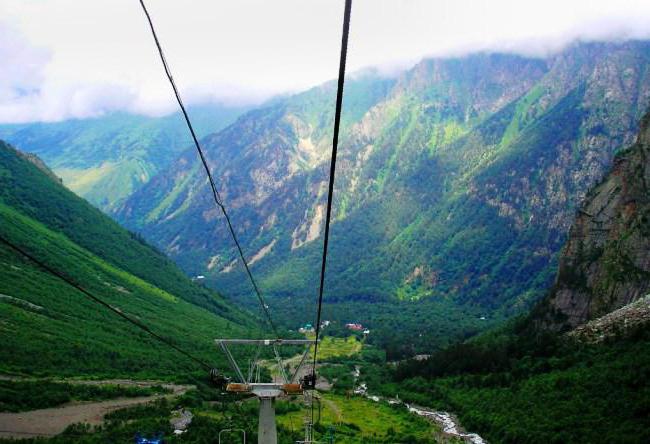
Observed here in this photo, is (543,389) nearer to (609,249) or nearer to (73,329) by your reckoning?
(609,249)

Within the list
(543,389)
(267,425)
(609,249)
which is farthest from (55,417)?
(609,249)

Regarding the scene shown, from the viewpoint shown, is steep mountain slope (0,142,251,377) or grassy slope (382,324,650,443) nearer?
grassy slope (382,324,650,443)

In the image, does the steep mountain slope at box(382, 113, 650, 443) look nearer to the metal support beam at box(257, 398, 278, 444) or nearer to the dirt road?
the metal support beam at box(257, 398, 278, 444)

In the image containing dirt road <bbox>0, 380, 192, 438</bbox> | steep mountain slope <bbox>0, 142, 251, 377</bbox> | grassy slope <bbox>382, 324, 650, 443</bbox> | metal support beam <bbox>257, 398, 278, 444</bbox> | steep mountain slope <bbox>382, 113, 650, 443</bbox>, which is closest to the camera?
metal support beam <bbox>257, 398, 278, 444</bbox>

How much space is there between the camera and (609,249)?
124125mm

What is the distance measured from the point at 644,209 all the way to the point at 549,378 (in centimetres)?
3487

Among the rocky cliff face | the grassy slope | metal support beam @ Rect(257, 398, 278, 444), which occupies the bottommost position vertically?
the grassy slope

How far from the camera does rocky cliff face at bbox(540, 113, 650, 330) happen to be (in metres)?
114

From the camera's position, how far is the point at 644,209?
11756 cm

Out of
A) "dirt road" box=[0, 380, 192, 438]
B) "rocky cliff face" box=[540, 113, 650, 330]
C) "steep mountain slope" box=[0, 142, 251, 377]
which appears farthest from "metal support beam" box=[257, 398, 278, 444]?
"steep mountain slope" box=[0, 142, 251, 377]

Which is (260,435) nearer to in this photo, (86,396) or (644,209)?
(86,396)

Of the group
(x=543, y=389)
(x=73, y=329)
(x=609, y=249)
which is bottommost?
(x=543, y=389)

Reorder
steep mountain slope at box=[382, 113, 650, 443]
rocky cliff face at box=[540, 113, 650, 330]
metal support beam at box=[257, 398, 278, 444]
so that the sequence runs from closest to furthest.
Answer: metal support beam at box=[257, 398, 278, 444] → steep mountain slope at box=[382, 113, 650, 443] → rocky cliff face at box=[540, 113, 650, 330]

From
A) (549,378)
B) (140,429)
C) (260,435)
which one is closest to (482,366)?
(549,378)
